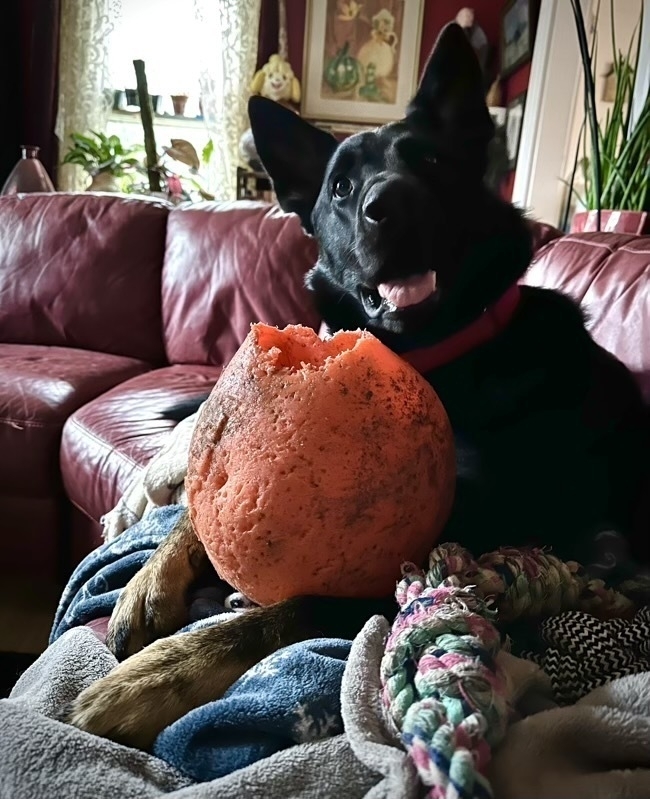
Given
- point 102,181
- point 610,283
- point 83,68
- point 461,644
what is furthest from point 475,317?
point 83,68

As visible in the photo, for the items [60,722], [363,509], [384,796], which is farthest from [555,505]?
[60,722]

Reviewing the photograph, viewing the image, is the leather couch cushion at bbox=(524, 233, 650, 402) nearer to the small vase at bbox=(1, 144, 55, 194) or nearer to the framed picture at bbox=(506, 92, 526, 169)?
the framed picture at bbox=(506, 92, 526, 169)

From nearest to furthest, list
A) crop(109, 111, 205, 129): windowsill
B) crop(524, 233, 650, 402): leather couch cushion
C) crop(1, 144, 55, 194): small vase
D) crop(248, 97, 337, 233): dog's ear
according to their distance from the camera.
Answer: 1. crop(524, 233, 650, 402): leather couch cushion
2. crop(248, 97, 337, 233): dog's ear
3. crop(1, 144, 55, 194): small vase
4. crop(109, 111, 205, 129): windowsill

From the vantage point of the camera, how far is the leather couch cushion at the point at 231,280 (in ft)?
7.87

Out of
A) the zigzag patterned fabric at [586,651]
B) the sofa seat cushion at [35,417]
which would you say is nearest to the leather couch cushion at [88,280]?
the sofa seat cushion at [35,417]

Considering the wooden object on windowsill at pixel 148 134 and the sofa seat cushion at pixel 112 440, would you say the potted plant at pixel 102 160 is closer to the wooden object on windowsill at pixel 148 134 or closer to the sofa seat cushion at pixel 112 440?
the wooden object on windowsill at pixel 148 134

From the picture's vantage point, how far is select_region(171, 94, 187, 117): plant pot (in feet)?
14.3

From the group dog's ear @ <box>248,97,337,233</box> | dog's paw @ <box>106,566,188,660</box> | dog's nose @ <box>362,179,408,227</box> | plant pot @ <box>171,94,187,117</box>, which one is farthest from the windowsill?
dog's paw @ <box>106,566,188,660</box>

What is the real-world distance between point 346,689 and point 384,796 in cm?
10

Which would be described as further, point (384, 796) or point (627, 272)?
point (627, 272)

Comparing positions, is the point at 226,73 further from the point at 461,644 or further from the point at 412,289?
the point at 461,644

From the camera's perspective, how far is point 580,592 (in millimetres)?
674

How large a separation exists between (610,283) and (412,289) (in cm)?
51

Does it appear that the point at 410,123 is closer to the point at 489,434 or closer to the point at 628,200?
the point at 489,434
